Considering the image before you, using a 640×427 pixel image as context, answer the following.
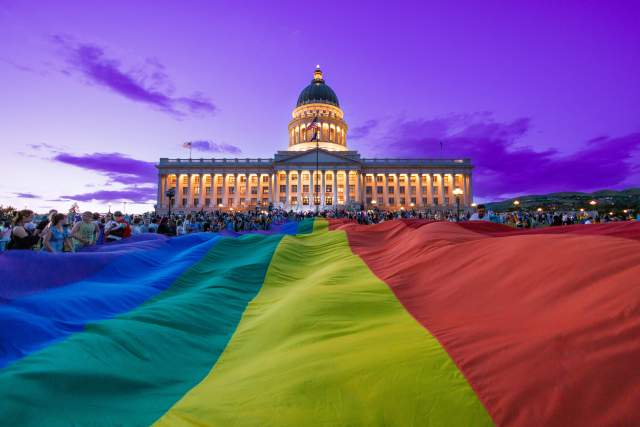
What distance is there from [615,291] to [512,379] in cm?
79

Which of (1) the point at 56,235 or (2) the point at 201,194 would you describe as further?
(2) the point at 201,194

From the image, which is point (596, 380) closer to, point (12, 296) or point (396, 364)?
point (396, 364)

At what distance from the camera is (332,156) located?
81250 mm

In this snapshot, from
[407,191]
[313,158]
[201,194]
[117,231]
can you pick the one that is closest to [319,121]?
[313,158]

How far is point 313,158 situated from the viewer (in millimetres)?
79875

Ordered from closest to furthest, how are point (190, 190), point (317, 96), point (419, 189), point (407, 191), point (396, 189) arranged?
point (407, 191) < point (190, 190) < point (396, 189) < point (419, 189) < point (317, 96)

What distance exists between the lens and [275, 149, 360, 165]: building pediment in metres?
79.9

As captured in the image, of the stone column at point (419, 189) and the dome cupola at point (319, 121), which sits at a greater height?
the dome cupola at point (319, 121)

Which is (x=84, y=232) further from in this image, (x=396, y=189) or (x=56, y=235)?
(x=396, y=189)

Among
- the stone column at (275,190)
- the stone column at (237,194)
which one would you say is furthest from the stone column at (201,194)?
the stone column at (275,190)

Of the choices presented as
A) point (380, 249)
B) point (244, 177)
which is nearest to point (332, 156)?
point (244, 177)

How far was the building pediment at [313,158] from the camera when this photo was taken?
262ft

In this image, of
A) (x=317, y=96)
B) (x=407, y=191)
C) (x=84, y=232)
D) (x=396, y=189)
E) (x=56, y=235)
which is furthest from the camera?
(x=317, y=96)

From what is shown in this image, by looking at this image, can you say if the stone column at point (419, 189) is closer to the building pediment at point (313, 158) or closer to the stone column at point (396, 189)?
the stone column at point (396, 189)
